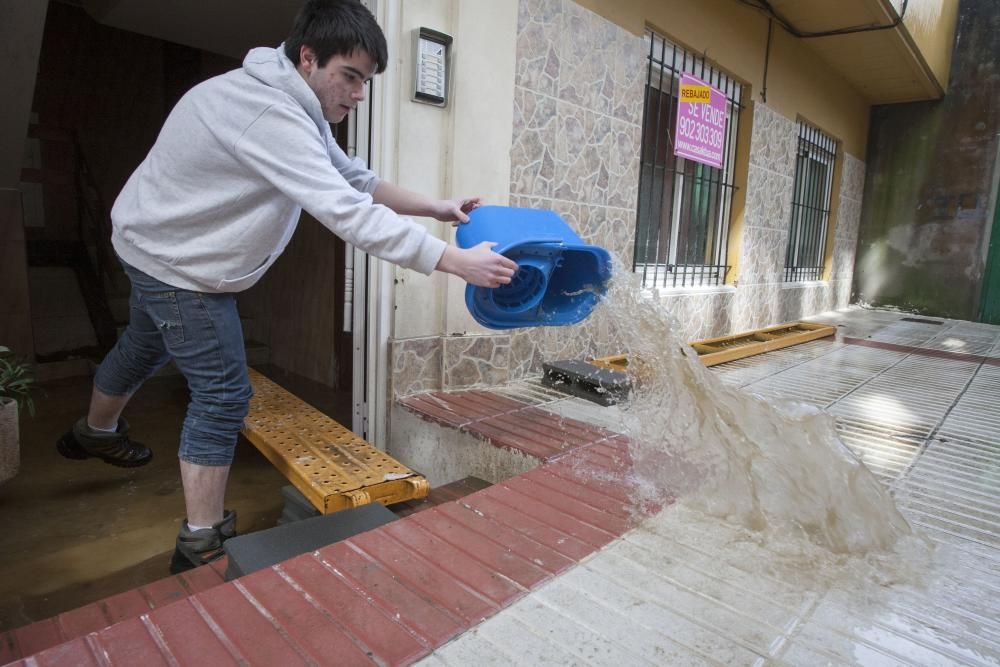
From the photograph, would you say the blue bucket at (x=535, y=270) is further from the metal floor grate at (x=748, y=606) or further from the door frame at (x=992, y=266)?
the door frame at (x=992, y=266)

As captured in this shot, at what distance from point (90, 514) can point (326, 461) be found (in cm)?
127

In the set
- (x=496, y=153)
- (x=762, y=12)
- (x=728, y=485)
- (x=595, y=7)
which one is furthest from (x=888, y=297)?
(x=728, y=485)

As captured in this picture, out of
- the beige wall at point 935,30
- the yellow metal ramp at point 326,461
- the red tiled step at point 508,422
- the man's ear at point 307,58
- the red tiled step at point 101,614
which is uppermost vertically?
the beige wall at point 935,30

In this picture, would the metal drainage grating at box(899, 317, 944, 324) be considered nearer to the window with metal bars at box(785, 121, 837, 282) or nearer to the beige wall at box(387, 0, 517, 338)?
the window with metal bars at box(785, 121, 837, 282)

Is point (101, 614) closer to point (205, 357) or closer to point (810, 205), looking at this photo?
point (205, 357)

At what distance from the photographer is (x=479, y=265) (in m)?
1.56

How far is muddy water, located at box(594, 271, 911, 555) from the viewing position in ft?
5.42

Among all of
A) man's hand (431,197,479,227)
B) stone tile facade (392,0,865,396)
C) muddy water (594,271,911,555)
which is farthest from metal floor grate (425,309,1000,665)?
stone tile facade (392,0,865,396)

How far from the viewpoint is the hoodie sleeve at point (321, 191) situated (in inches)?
60.1

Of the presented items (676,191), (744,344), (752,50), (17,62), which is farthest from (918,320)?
(17,62)

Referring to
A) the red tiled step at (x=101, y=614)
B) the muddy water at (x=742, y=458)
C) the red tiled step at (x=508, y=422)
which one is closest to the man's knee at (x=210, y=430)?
the red tiled step at (x=101, y=614)

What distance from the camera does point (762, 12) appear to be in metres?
5.65

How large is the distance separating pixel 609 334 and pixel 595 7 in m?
2.16

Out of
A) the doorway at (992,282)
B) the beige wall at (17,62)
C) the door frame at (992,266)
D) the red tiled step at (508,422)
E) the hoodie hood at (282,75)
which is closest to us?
the hoodie hood at (282,75)
